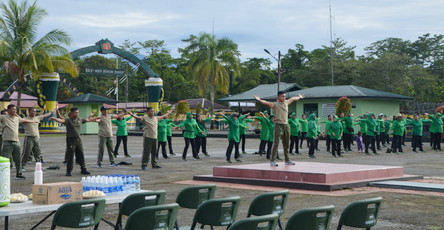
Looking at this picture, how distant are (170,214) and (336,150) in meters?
20.6

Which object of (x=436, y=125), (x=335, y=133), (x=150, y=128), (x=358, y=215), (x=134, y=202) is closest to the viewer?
(x=358, y=215)

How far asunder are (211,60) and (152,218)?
181ft

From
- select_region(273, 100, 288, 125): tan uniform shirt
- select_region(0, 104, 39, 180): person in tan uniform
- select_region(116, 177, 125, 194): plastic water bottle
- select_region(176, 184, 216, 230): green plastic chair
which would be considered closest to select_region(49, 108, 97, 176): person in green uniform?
select_region(0, 104, 39, 180): person in tan uniform

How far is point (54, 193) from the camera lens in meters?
6.01

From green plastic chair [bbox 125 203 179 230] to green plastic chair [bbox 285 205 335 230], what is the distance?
3.75 ft

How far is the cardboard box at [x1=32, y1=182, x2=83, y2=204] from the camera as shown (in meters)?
6.00

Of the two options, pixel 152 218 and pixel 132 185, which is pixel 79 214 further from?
pixel 132 185

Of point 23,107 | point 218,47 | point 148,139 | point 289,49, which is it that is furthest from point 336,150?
point 289,49

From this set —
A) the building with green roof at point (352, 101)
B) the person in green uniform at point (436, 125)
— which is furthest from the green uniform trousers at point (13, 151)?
the building with green roof at point (352, 101)

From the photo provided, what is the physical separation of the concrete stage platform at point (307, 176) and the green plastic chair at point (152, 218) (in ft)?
25.7

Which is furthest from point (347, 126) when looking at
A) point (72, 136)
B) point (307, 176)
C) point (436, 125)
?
point (72, 136)

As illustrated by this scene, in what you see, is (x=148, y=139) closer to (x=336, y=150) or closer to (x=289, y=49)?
(x=336, y=150)

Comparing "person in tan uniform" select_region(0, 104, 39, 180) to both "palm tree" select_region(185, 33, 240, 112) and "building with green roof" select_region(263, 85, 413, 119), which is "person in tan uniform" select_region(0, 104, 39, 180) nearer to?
"building with green roof" select_region(263, 85, 413, 119)

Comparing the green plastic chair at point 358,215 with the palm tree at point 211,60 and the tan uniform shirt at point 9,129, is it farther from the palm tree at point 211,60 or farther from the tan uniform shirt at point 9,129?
the palm tree at point 211,60
